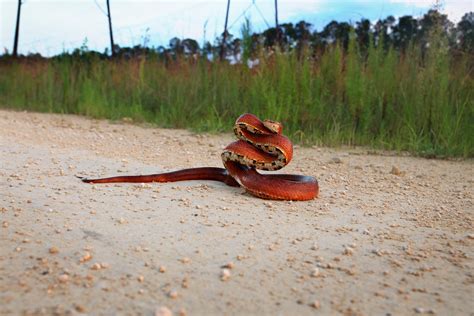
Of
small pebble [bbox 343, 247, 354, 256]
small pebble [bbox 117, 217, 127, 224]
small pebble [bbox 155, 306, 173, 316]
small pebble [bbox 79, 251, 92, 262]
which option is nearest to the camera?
small pebble [bbox 155, 306, 173, 316]

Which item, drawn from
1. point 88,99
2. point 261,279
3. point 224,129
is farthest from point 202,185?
point 88,99

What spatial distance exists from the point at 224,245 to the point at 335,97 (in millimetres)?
4868

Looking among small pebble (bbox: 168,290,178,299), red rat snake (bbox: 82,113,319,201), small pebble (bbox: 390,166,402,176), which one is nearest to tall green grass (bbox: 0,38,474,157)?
small pebble (bbox: 390,166,402,176)

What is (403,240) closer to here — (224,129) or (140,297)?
(140,297)

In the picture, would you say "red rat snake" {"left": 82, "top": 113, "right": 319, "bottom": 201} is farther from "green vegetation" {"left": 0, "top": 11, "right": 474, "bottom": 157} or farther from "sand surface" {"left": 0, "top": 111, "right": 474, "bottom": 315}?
"green vegetation" {"left": 0, "top": 11, "right": 474, "bottom": 157}

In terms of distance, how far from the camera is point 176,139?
A: 6.70 m

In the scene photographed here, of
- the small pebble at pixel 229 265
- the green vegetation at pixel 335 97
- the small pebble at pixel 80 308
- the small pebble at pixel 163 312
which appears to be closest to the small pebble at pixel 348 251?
the small pebble at pixel 229 265

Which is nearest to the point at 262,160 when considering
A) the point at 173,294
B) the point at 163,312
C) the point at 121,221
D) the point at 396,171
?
the point at 121,221

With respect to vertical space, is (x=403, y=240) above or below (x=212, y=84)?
below

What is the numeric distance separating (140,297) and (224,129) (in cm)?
533

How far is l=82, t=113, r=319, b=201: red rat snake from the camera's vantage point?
3623 millimetres

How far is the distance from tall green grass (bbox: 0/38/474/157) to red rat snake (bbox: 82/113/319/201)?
2.76 m

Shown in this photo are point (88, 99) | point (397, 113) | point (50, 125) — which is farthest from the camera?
point (88, 99)

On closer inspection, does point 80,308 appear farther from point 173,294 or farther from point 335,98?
point 335,98
